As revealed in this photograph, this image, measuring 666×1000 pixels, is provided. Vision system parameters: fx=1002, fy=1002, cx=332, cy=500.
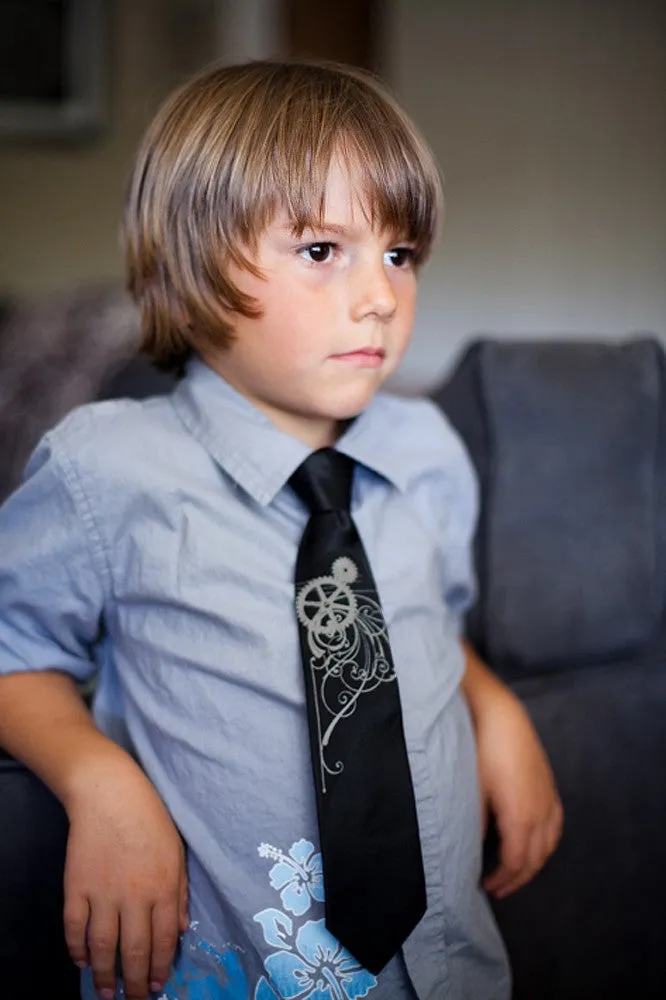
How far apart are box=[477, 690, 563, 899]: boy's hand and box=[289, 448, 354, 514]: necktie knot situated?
253 millimetres

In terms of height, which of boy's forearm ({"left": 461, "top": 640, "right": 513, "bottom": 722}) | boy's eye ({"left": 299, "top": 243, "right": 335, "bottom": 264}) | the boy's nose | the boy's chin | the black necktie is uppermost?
boy's eye ({"left": 299, "top": 243, "right": 335, "bottom": 264})

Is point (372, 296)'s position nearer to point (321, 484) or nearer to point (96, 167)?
point (321, 484)

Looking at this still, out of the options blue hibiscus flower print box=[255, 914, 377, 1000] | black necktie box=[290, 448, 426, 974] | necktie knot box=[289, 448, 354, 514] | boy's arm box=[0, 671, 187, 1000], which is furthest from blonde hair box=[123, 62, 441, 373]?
blue hibiscus flower print box=[255, 914, 377, 1000]

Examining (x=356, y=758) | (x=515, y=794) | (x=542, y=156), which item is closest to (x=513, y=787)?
(x=515, y=794)

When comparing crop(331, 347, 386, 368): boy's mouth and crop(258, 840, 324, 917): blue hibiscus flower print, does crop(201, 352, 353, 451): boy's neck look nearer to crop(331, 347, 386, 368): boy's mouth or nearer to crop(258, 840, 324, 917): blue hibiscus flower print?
crop(331, 347, 386, 368): boy's mouth

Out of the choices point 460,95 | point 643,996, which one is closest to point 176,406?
point 643,996

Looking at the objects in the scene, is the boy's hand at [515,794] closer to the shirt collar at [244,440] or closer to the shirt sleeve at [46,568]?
the shirt collar at [244,440]

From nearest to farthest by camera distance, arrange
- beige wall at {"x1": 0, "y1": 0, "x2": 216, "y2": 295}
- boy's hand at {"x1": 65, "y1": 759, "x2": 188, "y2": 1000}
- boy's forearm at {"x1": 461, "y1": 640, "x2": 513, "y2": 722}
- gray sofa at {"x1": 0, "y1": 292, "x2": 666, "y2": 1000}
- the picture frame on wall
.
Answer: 1. boy's hand at {"x1": 65, "y1": 759, "x2": 188, "y2": 1000}
2. boy's forearm at {"x1": 461, "y1": 640, "x2": 513, "y2": 722}
3. gray sofa at {"x1": 0, "y1": 292, "x2": 666, "y2": 1000}
4. the picture frame on wall
5. beige wall at {"x1": 0, "y1": 0, "x2": 216, "y2": 295}

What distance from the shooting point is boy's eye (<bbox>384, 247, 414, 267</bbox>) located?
83cm

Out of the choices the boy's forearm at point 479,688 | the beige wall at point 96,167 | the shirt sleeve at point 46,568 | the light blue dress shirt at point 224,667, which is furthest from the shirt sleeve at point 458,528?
the beige wall at point 96,167

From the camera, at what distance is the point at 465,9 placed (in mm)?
3533

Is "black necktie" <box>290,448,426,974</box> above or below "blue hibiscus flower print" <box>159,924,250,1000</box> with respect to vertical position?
above

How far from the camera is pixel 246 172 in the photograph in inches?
30.2

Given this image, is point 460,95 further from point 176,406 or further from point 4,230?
point 176,406
